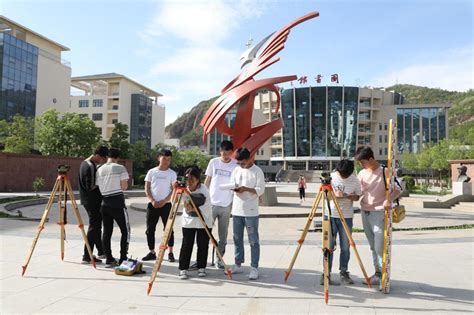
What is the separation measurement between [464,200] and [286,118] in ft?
182

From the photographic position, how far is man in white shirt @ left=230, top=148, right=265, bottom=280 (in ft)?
15.6

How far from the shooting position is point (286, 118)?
73.1 metres

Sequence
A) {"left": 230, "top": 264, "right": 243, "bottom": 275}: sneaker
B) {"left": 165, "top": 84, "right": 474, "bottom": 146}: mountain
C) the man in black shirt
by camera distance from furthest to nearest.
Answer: {"left": 165, "top": 84, "right": 474, "bottom": 146}: mountain < the man in black shirt < {"left": 230, "top": 264, "right": 243, "bottom": 275}: sneaker

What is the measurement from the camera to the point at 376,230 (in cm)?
451

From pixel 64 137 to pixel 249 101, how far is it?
947 inches

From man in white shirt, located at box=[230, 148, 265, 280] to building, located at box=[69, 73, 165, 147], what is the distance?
6149cm

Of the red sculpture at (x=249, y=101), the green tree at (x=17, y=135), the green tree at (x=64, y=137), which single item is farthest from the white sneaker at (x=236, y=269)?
the green tree at (x=64, y=137)

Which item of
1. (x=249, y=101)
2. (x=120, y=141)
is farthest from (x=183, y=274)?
(x=120, y=141)

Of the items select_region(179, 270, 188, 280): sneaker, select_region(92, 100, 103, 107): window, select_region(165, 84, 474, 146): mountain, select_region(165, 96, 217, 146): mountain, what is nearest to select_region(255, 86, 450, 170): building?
select_region(165, 84, 474, 146): mountain

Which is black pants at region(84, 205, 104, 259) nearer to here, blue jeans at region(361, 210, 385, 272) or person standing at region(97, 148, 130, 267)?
person standing at region(97, 148, 130, 267)

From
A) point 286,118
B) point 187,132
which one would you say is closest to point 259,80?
point 286,118

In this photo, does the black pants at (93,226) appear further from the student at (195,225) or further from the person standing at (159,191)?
the student at (195,225)

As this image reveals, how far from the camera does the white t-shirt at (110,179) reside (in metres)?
5.18

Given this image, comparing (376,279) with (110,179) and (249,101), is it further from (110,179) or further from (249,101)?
(249,101)
